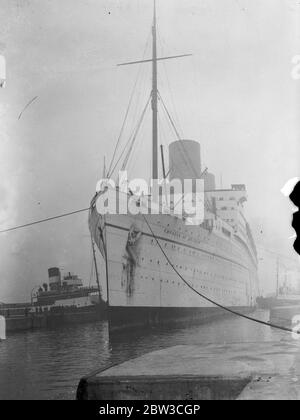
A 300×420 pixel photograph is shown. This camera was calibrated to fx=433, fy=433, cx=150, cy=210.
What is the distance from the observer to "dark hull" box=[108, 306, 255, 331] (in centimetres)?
1402

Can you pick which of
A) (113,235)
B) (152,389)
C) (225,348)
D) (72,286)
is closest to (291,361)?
(225,348)

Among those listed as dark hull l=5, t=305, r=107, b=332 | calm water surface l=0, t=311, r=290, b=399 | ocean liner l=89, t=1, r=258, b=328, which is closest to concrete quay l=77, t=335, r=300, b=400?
calm water surface l=0, t=311, r=290, b=399

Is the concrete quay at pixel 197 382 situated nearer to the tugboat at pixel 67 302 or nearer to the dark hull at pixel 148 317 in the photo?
the dark hull at pixel 148 317

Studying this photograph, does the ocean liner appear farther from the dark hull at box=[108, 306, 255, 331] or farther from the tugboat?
the tugboat

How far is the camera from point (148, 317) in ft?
48.6

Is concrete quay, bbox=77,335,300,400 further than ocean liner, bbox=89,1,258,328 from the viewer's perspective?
No

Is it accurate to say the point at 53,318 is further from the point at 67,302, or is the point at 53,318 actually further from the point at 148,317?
the point at 148,317

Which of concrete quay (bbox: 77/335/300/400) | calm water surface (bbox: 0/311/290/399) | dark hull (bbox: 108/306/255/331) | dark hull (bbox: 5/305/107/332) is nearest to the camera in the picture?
concrete quay (bbox: 77/335/300/400)

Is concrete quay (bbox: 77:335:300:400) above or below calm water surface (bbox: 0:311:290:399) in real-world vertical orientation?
above

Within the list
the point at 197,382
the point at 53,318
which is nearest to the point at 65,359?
the point at 197,382

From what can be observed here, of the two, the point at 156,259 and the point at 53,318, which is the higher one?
the point at 156,259

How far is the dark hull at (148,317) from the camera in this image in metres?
14.0

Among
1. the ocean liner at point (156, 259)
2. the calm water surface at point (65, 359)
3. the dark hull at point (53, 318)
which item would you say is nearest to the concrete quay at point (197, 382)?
the calm water surface at point (65, 359)
